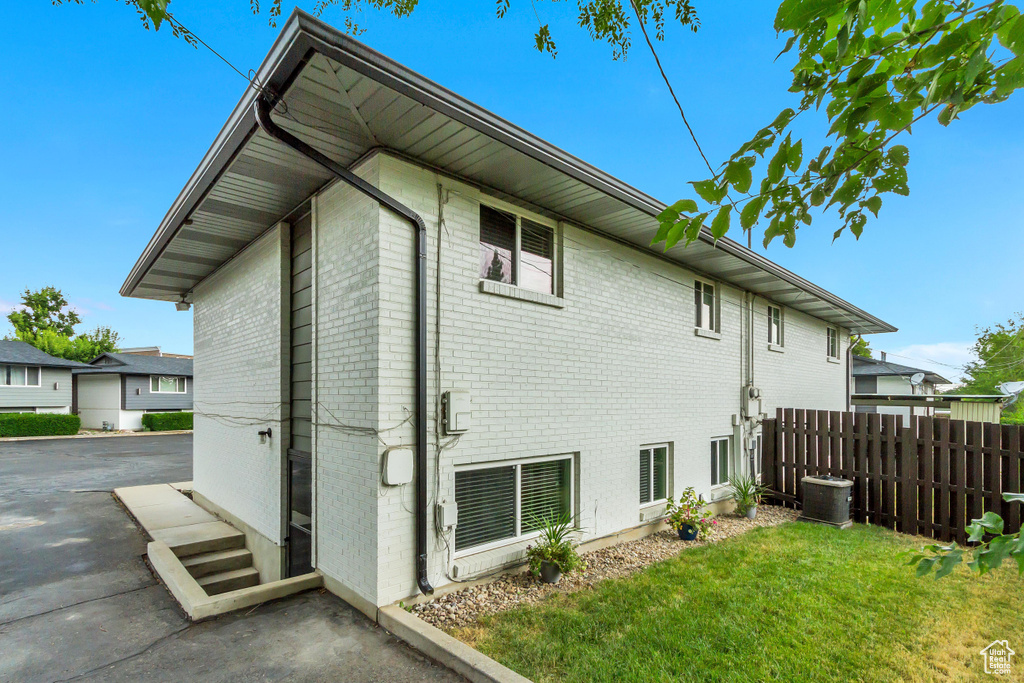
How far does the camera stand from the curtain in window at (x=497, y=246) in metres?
5.57

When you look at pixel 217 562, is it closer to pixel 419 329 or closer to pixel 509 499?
pixel 509 499

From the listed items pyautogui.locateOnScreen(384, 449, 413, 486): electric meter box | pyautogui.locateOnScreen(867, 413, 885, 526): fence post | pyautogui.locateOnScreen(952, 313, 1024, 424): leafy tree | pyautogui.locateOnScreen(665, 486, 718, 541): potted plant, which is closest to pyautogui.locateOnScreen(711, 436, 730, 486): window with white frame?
pyautogui.locateOnScreen(665, 486, 718, 541): potted plant

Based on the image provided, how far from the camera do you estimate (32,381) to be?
1068 inches

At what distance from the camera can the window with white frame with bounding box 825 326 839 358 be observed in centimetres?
1392

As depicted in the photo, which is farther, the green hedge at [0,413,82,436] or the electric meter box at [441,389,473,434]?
the green hedge at [0,413,82,436]

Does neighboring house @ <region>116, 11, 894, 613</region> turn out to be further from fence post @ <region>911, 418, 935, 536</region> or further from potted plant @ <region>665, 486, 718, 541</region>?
fence post @ <region>911, 418, 935, 536</region>

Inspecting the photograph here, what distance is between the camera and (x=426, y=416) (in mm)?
4758

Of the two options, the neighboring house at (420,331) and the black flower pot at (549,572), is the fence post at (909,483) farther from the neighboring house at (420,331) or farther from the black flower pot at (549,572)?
the black flower pot at (549,572)

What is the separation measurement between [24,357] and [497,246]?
3333cm

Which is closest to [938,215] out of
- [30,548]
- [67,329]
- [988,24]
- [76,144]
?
[988,24]

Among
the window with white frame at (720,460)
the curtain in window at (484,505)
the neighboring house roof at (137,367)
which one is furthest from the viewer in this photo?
the neighboring house roof at (137,367)

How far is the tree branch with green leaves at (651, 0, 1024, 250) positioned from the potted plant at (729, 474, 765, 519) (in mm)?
7883

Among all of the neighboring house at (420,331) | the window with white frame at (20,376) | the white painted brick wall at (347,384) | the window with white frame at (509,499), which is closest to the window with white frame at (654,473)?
the neighboring house at (420,331)

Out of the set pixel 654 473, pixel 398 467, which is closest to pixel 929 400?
pixel 654 473
